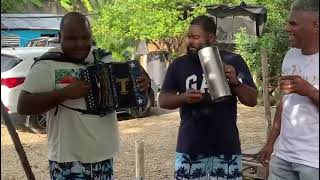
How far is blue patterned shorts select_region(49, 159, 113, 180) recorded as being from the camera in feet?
9.16

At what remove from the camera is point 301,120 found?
8.18 feet

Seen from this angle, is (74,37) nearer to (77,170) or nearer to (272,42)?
(77,170)

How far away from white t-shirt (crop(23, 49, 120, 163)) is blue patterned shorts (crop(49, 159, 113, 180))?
0.03m

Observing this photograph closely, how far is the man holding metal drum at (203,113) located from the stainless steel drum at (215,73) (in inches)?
6.5

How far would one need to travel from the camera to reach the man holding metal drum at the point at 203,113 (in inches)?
115

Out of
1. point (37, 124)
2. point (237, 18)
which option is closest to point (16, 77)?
point (37, 124)

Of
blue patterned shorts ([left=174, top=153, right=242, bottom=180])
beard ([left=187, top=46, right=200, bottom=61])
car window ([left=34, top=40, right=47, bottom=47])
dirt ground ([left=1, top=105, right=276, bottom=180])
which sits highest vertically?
beard ([left=187, top=46, right=200, bottom=61])

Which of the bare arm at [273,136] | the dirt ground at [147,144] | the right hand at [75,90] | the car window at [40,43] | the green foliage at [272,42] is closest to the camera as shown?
the right hand at [75,90]

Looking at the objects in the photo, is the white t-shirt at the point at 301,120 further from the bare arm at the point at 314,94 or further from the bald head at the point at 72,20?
the bald head at the point at 72,20

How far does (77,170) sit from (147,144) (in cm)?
505

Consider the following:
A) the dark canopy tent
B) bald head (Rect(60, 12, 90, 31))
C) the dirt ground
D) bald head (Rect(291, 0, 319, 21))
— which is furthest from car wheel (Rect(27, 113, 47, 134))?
bald head (Rect(291, 0, 319, 21))

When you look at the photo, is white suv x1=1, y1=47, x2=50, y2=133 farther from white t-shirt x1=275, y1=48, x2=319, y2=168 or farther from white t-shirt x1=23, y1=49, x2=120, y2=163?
white t-shirt x1=275, y1=48, x2=319, y2=168

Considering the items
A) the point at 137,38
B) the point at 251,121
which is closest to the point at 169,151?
the point at 251,121

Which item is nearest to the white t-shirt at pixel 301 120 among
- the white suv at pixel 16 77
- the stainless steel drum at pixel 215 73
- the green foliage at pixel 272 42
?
the stainless steel drum at pixel 215 73
